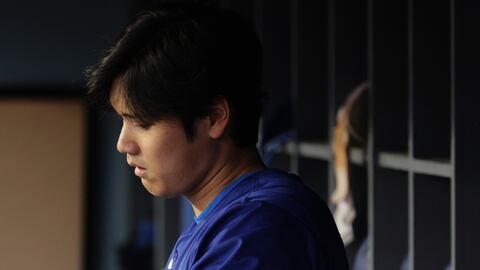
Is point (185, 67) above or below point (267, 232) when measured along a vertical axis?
above

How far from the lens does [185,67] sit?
106cm


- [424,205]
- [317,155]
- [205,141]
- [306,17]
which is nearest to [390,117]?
[424,205]

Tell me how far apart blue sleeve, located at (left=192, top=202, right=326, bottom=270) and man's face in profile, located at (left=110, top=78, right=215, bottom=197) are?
10 cm

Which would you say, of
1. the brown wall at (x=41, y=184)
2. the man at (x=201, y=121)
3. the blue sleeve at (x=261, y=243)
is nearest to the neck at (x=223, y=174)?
the man at (x=201, y=121)

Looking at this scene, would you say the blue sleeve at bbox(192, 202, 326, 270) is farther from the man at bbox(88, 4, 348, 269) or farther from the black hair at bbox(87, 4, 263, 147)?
the black hair at bbox(87, 4, 263, 147)

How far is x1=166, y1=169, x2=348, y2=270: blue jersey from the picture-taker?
38.1 inches

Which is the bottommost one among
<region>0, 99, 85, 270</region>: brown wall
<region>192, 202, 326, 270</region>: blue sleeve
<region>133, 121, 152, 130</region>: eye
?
<region>0, 99, 85, 270</region>: brown wall

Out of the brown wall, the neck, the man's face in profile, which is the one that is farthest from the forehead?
the brown wall

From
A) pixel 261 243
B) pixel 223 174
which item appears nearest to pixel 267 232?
pixel 261 243

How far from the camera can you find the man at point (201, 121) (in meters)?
1.02

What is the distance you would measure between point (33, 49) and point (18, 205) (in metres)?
0.67

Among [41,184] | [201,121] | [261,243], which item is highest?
[201,121]

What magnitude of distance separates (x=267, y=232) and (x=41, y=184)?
11.6 feet

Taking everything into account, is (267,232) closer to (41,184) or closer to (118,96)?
(118,96)
